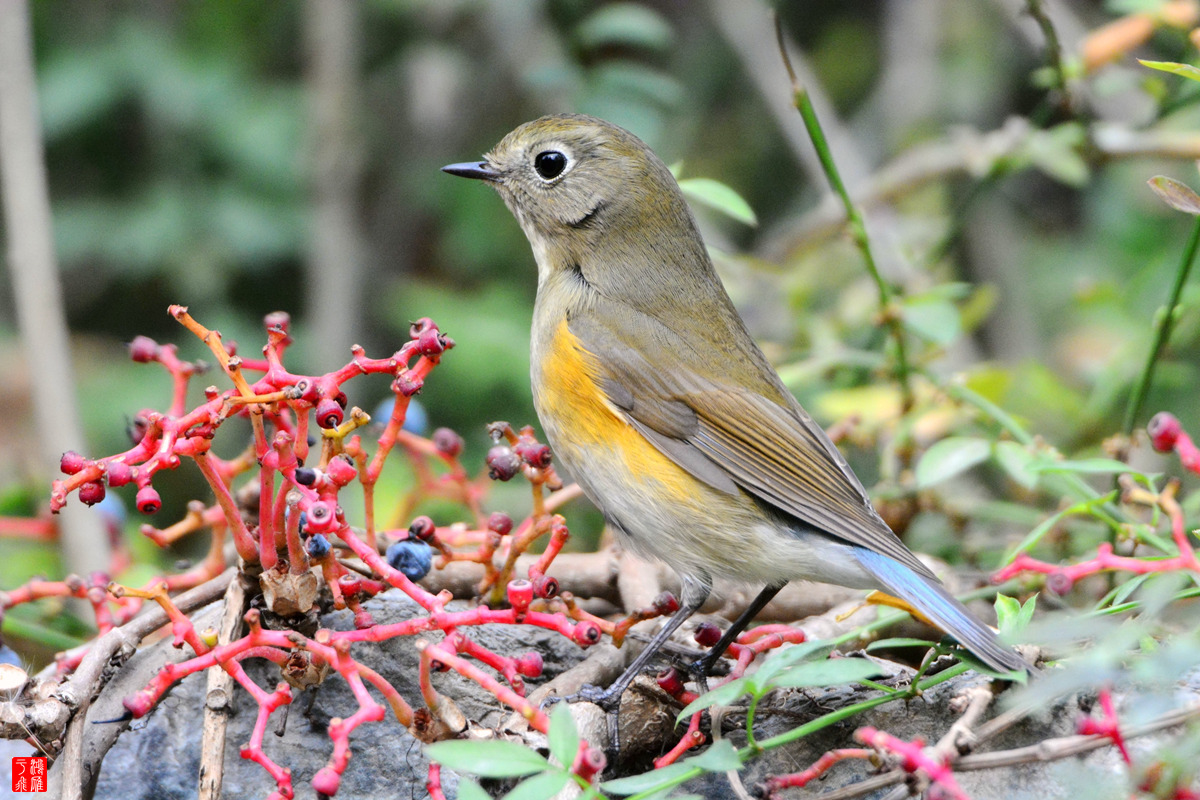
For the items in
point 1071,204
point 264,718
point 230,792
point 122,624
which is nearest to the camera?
point 264,718

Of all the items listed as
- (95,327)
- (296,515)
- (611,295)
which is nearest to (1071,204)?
(611,295)

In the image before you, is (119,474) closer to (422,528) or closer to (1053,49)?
(422,528)

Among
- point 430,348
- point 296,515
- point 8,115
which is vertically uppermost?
point 8,115

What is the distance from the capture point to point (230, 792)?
2.04m

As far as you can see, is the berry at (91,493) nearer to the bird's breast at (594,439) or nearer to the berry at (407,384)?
the berry at (407,384)

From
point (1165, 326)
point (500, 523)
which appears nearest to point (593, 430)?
point (500, 523)

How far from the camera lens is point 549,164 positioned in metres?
3.21

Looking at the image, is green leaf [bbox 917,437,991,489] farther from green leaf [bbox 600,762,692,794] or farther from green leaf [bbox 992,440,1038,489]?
green leaf [bbox 600,762,692,794]

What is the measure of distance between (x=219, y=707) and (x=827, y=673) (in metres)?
0.99

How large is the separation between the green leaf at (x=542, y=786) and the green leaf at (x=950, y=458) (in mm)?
1411

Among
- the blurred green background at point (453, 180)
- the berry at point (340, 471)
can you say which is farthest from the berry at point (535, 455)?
the blurred green background at point (453, 180)

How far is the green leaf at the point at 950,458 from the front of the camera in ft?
8.54

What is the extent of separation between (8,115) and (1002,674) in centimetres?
327

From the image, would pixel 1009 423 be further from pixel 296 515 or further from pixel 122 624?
pixel 122 624
